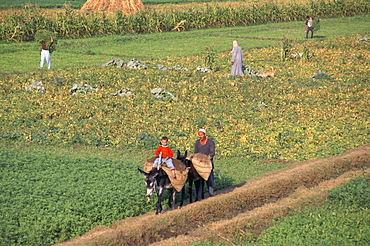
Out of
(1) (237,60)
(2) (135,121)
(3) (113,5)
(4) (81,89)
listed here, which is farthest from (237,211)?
(3) (113,5)

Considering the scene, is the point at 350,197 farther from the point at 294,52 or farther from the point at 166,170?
the point at 294,52

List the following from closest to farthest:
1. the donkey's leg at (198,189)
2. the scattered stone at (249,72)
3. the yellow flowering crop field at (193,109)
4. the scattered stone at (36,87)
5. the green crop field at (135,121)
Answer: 1. the green crop field at (135,121)
2. the donkey's leg at (198,189)
3. the yellow flowering crop field at (193,109)
4. the scattered stone at (36,87)
5. the scattered stone at (249,72)

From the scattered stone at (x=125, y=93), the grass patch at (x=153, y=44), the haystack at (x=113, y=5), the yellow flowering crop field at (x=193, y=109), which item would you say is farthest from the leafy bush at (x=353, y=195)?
the haystack at (x=113, y=5)

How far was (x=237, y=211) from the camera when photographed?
15445mm

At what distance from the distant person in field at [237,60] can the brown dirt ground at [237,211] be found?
14.8m

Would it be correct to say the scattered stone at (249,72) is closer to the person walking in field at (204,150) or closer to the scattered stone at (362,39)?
the scattered stone at (362,39)

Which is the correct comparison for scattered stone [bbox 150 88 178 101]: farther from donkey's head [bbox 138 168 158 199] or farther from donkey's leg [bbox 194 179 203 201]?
donkey's head [bbox 138 168 158 199]

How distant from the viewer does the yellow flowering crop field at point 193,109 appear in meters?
22.2

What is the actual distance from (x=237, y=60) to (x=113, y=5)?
101 ft

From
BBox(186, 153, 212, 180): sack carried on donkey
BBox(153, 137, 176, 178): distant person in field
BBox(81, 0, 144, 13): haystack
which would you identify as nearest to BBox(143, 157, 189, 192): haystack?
BBox(153, 137, 176, 178): distant person in field

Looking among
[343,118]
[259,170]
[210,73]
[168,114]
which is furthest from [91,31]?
[259,170]

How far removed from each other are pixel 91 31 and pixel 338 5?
36.4 m

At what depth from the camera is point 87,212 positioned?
1403cm

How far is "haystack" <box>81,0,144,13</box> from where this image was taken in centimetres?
6016
